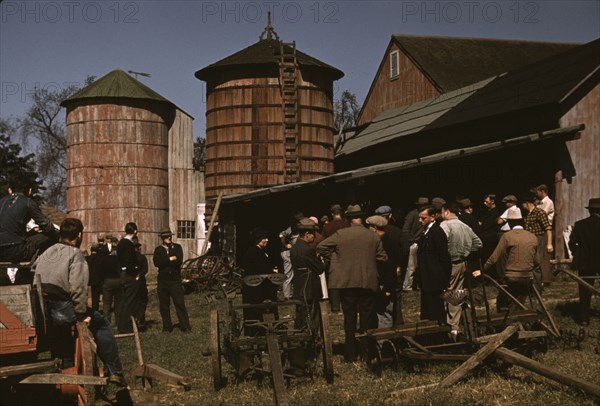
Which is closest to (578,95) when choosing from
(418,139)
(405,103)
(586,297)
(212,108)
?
(418,139)

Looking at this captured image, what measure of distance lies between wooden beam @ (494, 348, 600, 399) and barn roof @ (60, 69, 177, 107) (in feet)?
89.7

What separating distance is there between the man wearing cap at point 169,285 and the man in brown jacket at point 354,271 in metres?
5.36

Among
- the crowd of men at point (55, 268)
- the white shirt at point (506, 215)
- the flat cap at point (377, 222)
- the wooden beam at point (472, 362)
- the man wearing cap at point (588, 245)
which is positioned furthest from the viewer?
the white shirt at point (506, 215)

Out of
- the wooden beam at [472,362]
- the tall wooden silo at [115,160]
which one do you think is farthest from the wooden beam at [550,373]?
the tall wooden silo at [115,160]

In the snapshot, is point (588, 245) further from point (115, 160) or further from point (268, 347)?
point (115, 160)

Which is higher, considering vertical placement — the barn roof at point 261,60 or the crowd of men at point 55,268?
the barn roof at point 261,60

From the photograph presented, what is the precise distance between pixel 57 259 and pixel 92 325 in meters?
0.99

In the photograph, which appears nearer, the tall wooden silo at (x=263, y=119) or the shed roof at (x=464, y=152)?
the shed roof at (x=464, y=152)

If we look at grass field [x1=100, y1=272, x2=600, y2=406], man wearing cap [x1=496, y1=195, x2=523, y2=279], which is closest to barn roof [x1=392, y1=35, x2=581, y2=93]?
man wearing cap [x1=496, y1=195, x2=523, y2=279]

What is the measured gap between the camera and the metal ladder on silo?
2961 centimetres

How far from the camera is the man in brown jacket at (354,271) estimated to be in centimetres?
1086

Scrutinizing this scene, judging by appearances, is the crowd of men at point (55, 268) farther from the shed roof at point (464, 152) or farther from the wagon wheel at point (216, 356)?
the shed roof at point (464, 152)

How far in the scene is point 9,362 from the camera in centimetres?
725

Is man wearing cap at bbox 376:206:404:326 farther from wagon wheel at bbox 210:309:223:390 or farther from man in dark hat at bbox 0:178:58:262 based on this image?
man in dark hat at bbox 0:178:58:262
